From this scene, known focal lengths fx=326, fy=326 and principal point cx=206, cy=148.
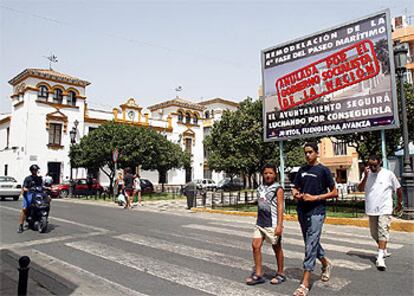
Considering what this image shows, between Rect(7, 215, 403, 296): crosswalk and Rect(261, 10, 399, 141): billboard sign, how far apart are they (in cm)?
424

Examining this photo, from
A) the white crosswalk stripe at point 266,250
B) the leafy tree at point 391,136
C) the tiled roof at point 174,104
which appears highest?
the tiled roof at point 174,104

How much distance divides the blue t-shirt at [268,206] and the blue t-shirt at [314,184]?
319 millimetres

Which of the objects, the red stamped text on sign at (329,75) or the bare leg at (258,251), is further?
the red stamped text on sign at (329,75)

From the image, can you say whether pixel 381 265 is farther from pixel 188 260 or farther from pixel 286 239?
pixel 188 260

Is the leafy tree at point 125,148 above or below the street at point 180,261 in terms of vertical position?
above

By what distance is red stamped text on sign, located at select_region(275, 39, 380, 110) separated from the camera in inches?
416

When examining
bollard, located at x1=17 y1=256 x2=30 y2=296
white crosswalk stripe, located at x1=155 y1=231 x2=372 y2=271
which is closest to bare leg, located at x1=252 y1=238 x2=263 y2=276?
white crosswalk stripe, located at x1=155 y1=231 x2=372 y2=271

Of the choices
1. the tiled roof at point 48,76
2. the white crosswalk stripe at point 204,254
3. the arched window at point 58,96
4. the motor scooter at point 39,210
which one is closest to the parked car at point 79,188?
the arched window at point 58,96

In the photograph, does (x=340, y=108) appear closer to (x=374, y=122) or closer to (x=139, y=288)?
(x=374, y=122)

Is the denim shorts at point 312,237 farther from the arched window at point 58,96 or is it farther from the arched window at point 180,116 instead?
the arched window at point 180,116

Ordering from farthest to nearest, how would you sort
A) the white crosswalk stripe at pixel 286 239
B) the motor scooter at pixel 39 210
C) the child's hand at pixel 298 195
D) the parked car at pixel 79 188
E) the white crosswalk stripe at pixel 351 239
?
the parked car at pixel 79 188 < the motor scooter at pixel 39 210 < the white crosswalk stripe at pixel 351 239 < the white crosswalk stripe at pixel 286 239 < the child's hand at pixel 298 195

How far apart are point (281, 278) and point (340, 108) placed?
8168mm

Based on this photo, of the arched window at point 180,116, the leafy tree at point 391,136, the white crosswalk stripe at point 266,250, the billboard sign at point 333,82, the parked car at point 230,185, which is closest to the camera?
the white crosswalk stripe at point 266,250

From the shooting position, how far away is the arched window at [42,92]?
104 feet
